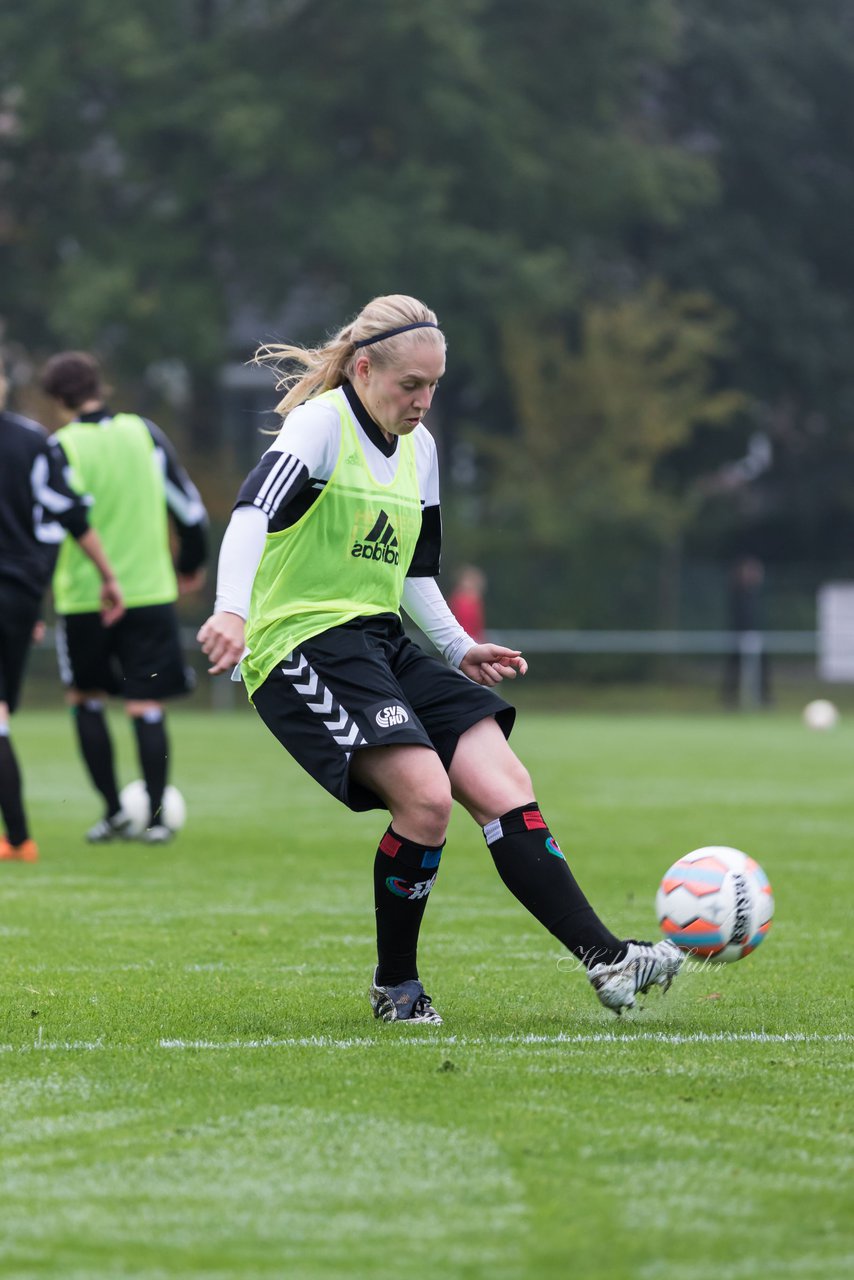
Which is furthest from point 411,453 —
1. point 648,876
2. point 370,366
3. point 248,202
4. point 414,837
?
point 248,202

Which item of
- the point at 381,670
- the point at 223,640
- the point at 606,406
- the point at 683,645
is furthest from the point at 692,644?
the point at 223,640

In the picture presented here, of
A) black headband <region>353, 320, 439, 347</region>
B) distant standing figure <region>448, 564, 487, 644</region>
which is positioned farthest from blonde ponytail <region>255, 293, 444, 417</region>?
distant standing figure <region>448, 564, 487, 644</region>

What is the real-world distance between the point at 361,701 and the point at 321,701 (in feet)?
0.35

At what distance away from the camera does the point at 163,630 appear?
9328mm

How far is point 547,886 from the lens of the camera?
15.7 feet

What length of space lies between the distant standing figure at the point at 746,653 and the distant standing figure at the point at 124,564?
19491mm

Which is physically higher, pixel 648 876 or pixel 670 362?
pixel 670 362

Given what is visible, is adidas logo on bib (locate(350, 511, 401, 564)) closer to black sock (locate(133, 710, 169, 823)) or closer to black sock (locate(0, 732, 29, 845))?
black sock (locate(0, 732, 29, 845))

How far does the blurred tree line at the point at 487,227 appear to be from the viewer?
31.6m

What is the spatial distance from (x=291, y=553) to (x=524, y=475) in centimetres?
2961

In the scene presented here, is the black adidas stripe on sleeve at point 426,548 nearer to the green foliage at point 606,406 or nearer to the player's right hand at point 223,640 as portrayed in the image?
the player's right hand at point 223,640

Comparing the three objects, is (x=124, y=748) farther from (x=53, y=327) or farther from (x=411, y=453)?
(x=53, y=327)

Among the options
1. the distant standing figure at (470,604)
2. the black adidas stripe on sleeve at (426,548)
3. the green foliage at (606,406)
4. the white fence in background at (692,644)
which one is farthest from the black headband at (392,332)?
the green foliage at (606,406)

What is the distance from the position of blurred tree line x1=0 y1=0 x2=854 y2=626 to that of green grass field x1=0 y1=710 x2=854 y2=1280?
22.8m
